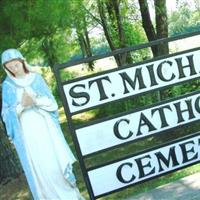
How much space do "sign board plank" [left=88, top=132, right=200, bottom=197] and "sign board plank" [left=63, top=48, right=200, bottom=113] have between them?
54 cm

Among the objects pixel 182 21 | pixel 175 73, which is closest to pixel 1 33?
pixel 175 73

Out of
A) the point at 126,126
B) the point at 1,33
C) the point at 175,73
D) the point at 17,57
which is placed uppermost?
the point at 1,33

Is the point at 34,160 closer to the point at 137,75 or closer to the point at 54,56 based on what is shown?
the point at 137,75

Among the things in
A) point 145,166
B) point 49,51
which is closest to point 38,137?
point 145,166

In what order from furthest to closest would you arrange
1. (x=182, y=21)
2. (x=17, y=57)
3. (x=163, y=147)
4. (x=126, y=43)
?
1. (x=182, y=21)
2. (x=126, y=43)
3. (x=163, y=147)
4. (x=17, y=57)

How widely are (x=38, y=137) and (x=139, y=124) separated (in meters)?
0.85

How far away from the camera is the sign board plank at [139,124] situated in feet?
12.9

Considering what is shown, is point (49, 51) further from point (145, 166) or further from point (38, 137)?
point (145, 166)

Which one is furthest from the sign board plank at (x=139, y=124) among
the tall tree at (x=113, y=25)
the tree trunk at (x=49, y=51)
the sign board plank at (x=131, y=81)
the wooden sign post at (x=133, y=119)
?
the tree trunk at (x=49, y=51)

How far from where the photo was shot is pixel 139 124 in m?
4.08

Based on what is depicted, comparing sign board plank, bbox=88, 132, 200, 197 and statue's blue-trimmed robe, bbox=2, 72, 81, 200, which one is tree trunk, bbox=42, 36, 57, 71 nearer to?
statue's blue-trimmed robe, bbox=2, 72, 81, 200

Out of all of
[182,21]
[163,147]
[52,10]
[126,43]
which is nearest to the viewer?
[163,147]

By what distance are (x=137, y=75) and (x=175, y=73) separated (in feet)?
1.16

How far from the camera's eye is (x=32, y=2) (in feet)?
21.5
